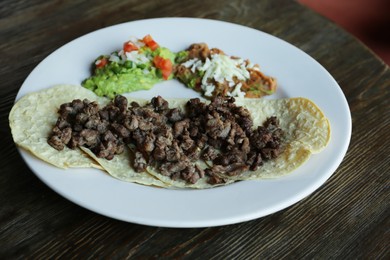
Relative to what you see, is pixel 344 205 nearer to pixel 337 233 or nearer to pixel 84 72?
pixel 337 233

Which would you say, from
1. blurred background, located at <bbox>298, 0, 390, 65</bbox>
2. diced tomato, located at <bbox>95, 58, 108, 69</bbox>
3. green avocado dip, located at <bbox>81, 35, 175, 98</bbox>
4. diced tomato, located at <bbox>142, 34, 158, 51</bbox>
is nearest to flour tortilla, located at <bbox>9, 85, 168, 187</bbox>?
green avocado dip, located at <bbox>81, 35, 175, 98</bbox>

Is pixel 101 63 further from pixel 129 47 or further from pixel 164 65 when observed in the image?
pixel 164 65

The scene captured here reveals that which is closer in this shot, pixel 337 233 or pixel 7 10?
pixel 337 233

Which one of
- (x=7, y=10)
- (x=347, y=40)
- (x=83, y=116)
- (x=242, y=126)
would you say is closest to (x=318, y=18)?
(x=347, y=40)

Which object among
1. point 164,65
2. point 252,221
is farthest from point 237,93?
point 252,221

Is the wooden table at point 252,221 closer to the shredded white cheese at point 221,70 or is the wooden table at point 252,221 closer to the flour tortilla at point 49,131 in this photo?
the flour tortilla at point 49,131

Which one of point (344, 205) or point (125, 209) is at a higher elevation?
point (125, 209)
